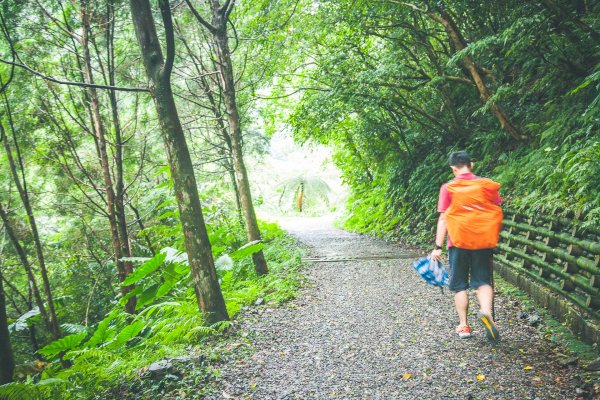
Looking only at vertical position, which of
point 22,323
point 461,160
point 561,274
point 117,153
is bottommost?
point 22,323

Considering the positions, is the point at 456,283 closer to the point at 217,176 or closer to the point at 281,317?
the point at 281,317

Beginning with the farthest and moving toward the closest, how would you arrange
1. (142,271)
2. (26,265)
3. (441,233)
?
1. (26,265)
2. (142,271)
3. (441,233)

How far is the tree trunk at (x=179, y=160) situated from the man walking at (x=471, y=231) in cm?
289

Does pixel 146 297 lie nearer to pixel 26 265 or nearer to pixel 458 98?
pixel 26 265

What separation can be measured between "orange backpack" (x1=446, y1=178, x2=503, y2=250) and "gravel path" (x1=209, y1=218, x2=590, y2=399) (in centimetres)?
115

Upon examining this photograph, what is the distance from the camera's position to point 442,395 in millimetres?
3197

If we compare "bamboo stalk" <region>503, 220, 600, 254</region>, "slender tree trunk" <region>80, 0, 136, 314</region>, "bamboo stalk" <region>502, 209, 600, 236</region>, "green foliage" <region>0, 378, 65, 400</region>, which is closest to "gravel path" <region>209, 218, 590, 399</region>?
"bamboo stalk" <region>503, 220, 600, 254</region>

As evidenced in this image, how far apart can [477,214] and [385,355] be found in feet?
5.85

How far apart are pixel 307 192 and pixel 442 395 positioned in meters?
25.7

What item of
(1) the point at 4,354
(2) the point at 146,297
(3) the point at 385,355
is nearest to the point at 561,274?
(3) the point at 385,355

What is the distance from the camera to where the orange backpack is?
3.93m

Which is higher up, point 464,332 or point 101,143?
point 101,143

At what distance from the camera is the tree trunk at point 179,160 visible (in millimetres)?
4398

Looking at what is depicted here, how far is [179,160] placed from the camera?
15.0ft
